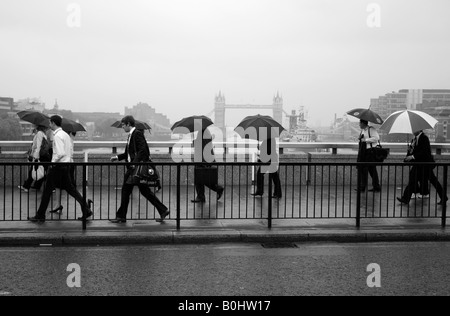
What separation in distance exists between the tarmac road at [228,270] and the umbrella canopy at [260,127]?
16.1ft

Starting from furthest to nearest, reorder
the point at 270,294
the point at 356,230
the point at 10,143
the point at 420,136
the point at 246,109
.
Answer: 1. the point at 246,109
2. the point at 10,143
3. the point at 420,136
4. the point at 356,230
5. the point at 270,294

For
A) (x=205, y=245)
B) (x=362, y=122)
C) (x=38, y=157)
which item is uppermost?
(x=362, y=122)

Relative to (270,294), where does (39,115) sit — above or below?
above

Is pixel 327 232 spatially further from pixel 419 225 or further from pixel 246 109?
pixel 246 109

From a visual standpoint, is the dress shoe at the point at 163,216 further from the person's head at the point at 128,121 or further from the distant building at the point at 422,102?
the distant building at the point at 422,102

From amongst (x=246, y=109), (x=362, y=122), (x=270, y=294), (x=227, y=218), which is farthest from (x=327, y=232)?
(x=246, y=109)

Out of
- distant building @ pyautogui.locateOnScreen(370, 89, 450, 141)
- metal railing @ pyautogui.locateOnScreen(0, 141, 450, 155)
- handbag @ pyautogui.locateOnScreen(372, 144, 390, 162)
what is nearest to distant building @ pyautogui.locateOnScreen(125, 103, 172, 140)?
metal railing @ pyautogui.locateOnScreen(0, 141, 450, 155)

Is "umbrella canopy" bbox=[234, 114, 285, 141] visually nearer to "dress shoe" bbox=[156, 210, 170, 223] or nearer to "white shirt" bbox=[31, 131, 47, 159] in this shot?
"dress shoe" bbox=[156, 210, 170, 223]

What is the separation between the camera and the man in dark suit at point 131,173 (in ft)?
32.8

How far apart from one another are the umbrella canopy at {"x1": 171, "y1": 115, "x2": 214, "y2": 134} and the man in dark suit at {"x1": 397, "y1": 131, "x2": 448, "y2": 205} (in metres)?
4.36

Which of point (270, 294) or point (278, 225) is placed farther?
point (278, 225)

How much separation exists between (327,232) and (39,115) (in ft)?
25.9

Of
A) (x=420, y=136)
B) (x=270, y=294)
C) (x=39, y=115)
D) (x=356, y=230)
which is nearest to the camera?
(x=270, y=294)

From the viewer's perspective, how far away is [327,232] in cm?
933
